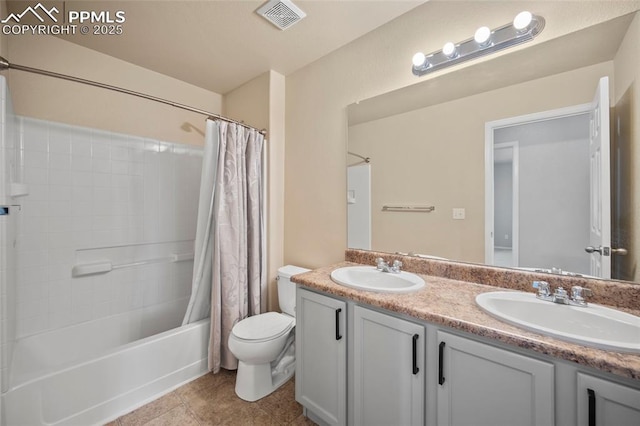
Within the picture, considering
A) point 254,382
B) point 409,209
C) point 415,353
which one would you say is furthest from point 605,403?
point 254,382

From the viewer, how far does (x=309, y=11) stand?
5.43 feet

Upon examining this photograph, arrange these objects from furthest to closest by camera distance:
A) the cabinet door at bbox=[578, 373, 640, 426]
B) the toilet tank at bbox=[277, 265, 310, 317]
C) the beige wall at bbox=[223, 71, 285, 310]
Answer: the beige wall at bbox=[223, 71, 285, 310]
the toilet tank at bbox=[277, 265, 310, 317]
the cabinet door at bbox=[578, 373, 640, 426]

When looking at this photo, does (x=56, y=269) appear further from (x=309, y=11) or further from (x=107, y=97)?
(x=309, y=11)

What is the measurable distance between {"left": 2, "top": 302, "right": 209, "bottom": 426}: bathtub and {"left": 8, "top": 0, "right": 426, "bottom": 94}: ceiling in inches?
83.5

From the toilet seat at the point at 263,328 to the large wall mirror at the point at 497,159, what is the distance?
786 millimetres

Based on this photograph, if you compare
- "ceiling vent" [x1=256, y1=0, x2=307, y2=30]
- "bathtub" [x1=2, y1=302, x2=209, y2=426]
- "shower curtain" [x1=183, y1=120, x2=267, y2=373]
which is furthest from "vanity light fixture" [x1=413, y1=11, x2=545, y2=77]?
"bathtub" [x1=2, y1=302, x2=209, y2=426]

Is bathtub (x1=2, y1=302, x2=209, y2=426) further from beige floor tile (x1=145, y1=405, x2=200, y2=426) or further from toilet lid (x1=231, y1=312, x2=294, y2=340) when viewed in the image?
toilet lid (x1=231, y1=312, x2=294, y2=340)

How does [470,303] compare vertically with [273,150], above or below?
below

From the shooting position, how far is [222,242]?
6.25 feet

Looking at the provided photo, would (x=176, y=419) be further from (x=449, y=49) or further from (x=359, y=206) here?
(x=449, y=49)

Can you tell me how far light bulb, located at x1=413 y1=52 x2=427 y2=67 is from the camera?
1525 mm

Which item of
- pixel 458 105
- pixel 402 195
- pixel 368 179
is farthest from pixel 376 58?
pixel 402 195

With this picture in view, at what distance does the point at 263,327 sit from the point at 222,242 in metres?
0.67

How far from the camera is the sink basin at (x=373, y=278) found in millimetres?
1397
